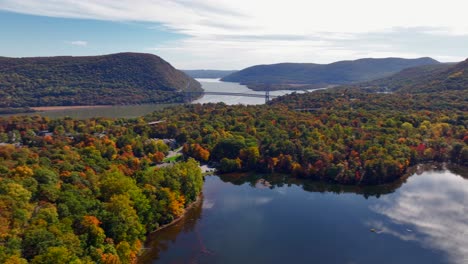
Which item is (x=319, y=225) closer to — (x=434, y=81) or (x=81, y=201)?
(x=81, y=201)

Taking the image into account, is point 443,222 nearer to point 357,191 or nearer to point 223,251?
point 357,191

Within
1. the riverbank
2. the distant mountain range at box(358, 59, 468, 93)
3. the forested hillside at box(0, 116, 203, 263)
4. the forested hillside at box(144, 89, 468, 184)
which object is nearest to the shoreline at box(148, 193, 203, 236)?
the riverbank

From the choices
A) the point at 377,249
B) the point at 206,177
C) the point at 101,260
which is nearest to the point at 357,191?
the point at 377,249

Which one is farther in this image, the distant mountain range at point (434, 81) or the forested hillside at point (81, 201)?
the distant mountain range at point (434, 81)

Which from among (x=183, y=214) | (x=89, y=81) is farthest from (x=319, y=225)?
(x=89, y=81)

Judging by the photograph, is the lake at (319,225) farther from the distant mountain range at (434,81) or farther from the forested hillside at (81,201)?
the distant mountain range at (434,81)

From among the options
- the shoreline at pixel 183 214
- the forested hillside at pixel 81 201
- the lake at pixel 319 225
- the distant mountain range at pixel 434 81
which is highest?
the distant mountain range at pixel 434 81

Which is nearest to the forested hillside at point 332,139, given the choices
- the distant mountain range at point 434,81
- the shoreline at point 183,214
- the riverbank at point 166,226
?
the shoreline at point 183,214
